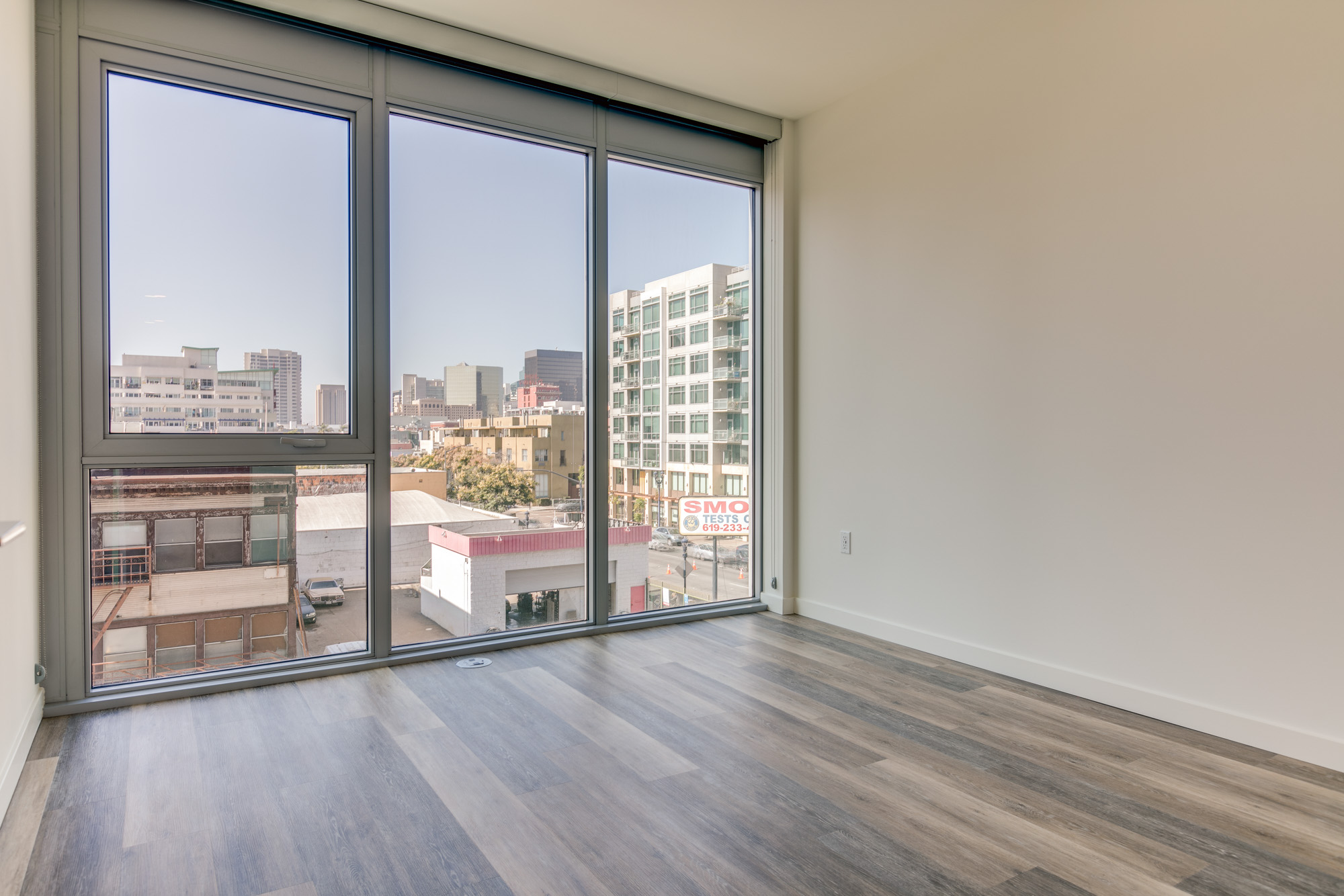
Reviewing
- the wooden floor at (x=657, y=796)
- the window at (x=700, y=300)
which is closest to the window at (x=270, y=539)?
the wooden floor at (x=657, y=796)

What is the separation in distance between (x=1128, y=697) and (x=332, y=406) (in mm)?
3238

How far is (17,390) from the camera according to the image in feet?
7.62

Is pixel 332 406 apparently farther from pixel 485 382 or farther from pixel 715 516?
pixel 715 516

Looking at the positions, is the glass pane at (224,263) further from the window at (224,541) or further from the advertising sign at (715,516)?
the advertising sign at (715,516)

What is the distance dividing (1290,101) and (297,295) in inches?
139

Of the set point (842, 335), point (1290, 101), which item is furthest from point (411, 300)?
point (1290, 101)

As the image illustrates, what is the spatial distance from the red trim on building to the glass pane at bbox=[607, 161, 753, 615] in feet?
0.09

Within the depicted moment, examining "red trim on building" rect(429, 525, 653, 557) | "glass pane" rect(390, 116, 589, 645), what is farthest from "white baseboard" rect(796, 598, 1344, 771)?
"glass pane" rect(390, 116, 589, 645)

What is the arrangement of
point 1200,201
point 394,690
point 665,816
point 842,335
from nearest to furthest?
point 665,816
point 1200,201
point 394,690
point 842,335

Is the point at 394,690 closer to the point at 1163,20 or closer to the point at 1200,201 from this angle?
the point at 1200,201

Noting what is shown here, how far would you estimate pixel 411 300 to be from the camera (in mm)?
3305

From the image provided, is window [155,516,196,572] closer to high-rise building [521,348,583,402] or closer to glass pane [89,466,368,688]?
glass pane [89,466,368,688]

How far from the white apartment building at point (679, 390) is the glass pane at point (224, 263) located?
1.33 meters

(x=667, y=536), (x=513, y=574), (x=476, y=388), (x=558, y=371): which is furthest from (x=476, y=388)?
(x=667, y=536)
